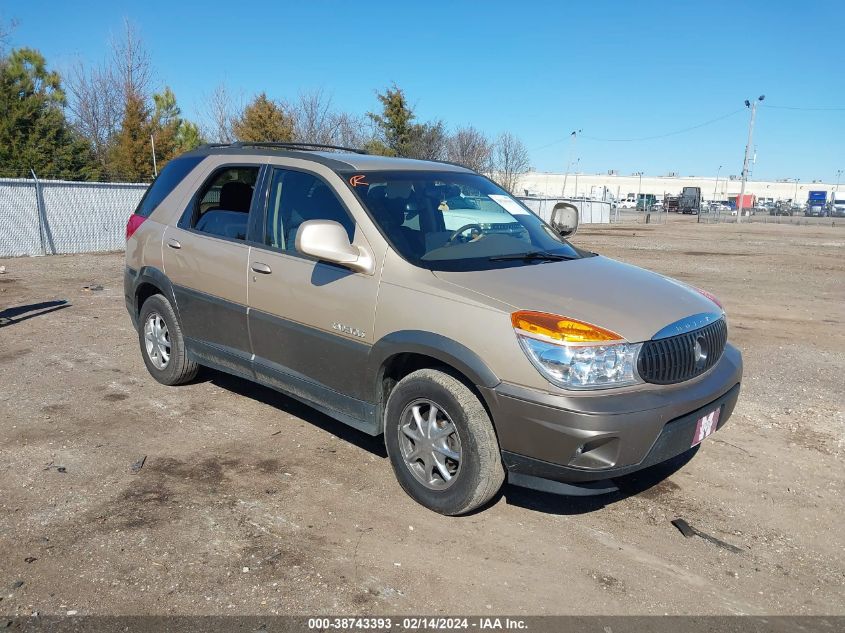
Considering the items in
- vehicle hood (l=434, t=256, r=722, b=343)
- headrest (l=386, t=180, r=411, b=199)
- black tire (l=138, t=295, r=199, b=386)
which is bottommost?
black tire (l=138, t=295, r=199, b=386)

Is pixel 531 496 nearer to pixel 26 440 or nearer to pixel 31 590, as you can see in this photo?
pixel 31 590

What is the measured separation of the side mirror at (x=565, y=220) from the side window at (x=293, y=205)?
2.15 m

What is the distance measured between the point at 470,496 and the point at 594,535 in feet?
2.32

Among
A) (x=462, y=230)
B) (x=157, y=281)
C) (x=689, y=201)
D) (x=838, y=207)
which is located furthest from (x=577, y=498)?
(x=838, y=207)

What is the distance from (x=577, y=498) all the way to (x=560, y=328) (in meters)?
1.32

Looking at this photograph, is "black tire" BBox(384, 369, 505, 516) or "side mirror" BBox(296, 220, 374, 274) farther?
"side mirror" BBox(296, 220, 374, 274)

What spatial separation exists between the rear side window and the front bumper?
3.53m

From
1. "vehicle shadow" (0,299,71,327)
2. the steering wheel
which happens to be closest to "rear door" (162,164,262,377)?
the steering wheel

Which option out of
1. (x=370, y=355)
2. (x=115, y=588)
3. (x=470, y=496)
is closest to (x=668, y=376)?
(x=470, y=496)

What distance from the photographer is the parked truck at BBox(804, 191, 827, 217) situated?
76100 millimetres

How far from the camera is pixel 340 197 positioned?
422 cm

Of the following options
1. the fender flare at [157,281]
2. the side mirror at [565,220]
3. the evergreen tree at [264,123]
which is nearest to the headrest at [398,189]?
the side mirror at [565,220]

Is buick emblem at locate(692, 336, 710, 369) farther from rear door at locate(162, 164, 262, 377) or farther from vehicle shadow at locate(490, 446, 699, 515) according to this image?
rear door at locate(162, 164, 262, 377)

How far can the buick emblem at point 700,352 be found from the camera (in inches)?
141
